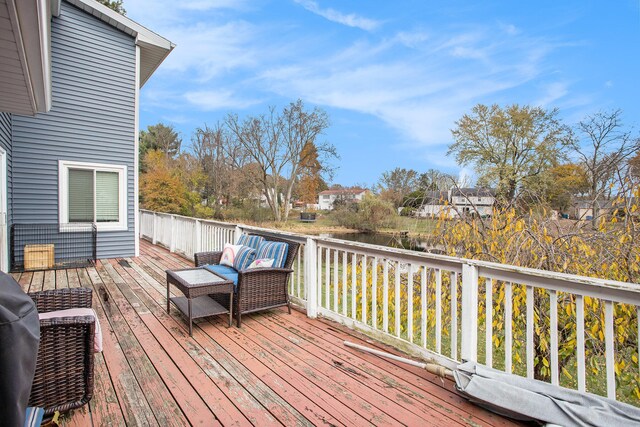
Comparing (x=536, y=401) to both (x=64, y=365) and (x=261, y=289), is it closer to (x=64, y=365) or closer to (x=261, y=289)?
(x=261, y=289)

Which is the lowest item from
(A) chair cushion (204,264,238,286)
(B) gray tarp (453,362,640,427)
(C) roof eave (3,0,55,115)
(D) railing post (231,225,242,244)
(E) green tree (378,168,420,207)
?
(B) gray tarp (453,362,640,427)

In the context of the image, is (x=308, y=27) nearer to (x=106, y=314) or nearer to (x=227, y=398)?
(x=106, y=314)

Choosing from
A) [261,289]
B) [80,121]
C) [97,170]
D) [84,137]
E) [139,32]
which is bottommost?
[261,289]

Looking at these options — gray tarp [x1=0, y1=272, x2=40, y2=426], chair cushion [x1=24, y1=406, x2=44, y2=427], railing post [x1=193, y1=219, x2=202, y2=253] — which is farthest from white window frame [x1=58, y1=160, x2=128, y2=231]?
gray tarp [x1=0, y1=272, x2=40, y2=426]

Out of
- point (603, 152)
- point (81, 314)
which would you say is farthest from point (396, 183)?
point (81, 314)

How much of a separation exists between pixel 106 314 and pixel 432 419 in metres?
3.55

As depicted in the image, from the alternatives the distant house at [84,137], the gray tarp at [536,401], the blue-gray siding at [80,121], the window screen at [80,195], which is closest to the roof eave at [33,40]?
the distant house at [84,137]

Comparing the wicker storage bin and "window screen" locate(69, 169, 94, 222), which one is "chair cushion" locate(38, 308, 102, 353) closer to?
the wicker storage bin

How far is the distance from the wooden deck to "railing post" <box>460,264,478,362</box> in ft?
0.92

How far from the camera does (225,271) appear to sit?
4.01 metres

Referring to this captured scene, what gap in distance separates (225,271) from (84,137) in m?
5.36

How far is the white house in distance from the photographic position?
13.5 ft

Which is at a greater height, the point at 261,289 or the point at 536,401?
the point at 261,289

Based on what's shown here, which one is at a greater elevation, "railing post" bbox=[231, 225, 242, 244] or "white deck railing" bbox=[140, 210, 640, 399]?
"railing post" bbox=[231, 225, 242, 244]
